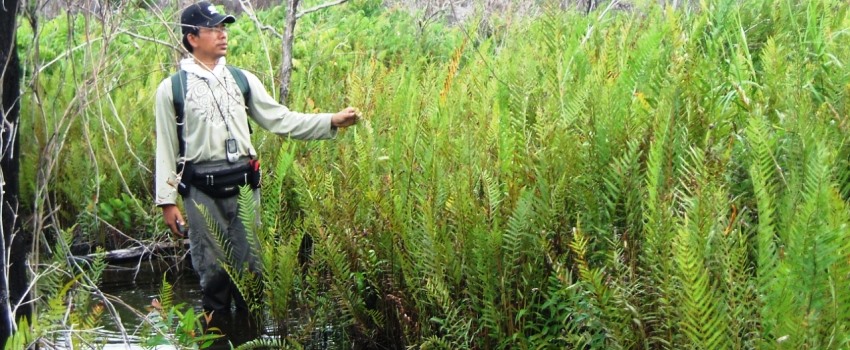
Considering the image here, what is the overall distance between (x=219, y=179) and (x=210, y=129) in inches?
9.3

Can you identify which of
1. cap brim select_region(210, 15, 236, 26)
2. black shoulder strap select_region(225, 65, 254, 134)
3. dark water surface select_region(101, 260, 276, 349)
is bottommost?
dark water surface select_region(101, 260, 276, 349)

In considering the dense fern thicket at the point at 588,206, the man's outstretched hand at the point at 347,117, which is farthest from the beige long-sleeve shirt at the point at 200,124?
the dense fern thicket at the point at 588,206

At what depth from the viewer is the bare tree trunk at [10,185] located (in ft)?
9.20

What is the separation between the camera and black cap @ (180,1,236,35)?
5.01 meters

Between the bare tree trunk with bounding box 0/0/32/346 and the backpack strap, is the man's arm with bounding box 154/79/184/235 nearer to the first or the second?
the backpack strap

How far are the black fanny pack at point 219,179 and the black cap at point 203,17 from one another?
25.9 inches

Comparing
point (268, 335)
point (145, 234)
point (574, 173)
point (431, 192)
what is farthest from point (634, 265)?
point (145, 234)

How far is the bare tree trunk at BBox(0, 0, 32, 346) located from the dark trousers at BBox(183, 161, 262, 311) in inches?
74.2

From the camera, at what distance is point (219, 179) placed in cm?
502

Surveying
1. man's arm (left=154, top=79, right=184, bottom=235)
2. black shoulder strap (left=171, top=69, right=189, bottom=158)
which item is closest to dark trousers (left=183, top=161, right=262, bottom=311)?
man's arm (left=154, top=79, right=184, bottom=235)

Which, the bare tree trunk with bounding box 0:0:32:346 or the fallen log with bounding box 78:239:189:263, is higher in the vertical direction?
the bare tree trunk with bounding box 0:0:32:346

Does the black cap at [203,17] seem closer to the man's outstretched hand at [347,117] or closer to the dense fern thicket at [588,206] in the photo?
the dense fern thicket at [588,206]

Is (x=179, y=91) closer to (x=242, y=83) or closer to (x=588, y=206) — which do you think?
(x=242, y=83)

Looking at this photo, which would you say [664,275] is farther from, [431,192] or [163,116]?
[163,116]
